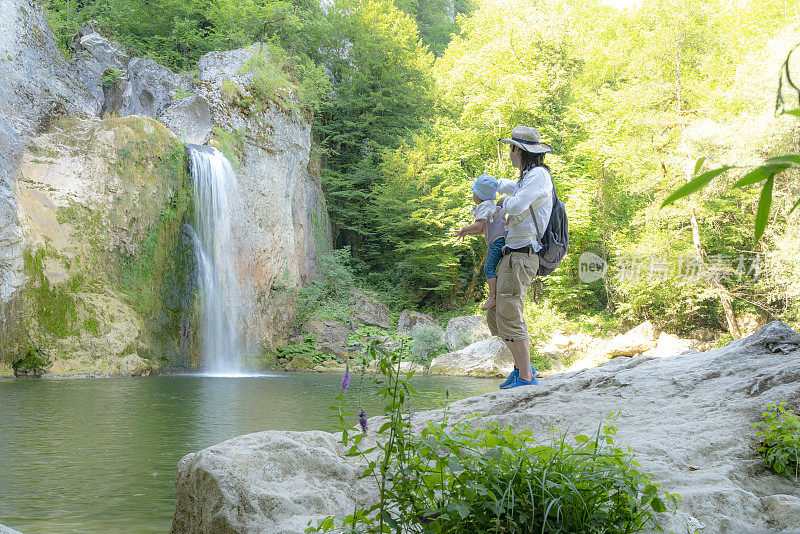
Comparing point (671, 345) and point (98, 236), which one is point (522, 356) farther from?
point (671, 345)

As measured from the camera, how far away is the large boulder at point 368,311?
17078mm

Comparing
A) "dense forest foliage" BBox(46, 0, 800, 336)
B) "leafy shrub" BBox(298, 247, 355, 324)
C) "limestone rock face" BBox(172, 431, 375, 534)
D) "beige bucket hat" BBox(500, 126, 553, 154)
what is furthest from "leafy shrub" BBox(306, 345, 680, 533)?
"leafy shrub" BBox(298, 247, 355, 324)

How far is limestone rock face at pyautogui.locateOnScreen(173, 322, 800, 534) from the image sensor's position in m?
1.83

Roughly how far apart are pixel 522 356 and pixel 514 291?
48 centimetres

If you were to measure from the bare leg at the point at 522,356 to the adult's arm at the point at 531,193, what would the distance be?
922 mm

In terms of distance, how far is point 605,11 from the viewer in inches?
1041

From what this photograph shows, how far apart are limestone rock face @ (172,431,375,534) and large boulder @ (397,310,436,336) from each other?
15.0 meters

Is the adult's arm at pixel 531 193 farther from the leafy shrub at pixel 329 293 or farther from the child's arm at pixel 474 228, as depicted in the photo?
the leafy shrub at pixel 329 293

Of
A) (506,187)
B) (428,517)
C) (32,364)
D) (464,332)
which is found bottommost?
(464,332)

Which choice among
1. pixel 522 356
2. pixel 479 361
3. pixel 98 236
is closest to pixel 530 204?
pixel 522 356

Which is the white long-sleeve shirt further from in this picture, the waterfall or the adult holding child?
the waterfall

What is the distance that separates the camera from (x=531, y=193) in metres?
3.98

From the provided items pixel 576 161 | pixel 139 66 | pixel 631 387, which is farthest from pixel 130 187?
pixel 576 161

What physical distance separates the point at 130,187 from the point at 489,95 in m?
11.7
